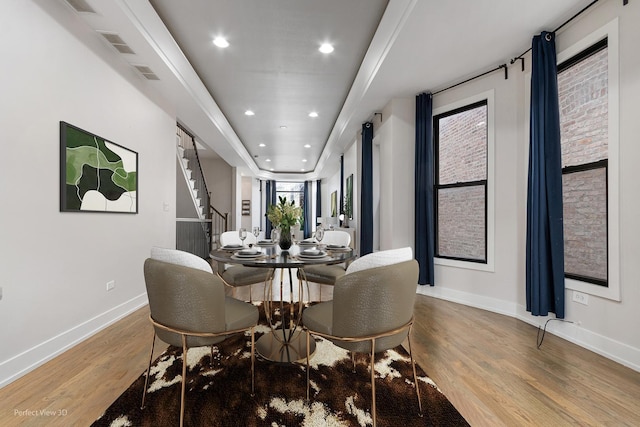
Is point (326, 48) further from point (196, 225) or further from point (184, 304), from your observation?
point (196, 225)

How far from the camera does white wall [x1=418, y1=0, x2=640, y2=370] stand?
2.07m

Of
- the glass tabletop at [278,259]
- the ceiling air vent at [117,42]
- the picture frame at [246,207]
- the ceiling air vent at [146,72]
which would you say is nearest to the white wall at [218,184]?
the picture frame at [246,207]

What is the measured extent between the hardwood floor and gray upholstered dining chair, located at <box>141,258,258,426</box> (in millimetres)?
662

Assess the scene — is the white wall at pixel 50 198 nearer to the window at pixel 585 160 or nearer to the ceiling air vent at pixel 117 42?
the ceiling air vent at pixel 117 42

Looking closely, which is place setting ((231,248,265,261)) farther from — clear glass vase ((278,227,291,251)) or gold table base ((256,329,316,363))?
gold table base ((256,329,316,363))

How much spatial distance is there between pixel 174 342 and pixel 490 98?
3966 millimetres

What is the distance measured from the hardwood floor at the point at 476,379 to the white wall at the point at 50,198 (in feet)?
0.97

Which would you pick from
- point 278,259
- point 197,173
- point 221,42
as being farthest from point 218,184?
point 278,259

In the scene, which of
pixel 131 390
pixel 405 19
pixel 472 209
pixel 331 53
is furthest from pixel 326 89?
pixel 131 390

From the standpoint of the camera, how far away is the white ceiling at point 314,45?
240 centimetres

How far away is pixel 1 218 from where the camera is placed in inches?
72.2

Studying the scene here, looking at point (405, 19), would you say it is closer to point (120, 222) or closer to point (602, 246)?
point (602, 246)

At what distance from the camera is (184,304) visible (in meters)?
1.40

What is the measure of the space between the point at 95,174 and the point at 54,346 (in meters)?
1.49
